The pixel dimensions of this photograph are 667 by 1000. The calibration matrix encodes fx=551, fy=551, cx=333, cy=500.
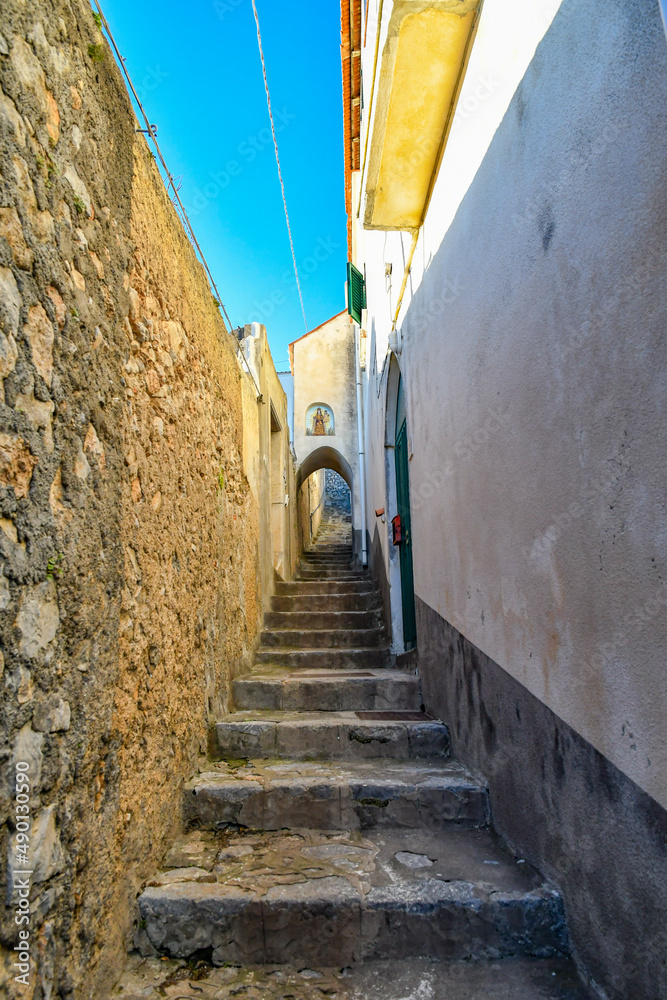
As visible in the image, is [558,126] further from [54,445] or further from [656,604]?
[54,445]

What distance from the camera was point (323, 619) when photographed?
507cm

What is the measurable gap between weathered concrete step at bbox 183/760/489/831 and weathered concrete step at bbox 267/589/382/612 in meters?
2.97

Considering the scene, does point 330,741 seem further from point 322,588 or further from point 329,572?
point 329,572

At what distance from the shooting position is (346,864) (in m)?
2.04

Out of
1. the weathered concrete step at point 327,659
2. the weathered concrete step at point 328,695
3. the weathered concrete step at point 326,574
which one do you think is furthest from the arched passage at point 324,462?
the weathered concrete step at point 328,695

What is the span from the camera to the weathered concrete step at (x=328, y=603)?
211 inches

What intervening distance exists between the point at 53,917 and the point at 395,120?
11.7ft

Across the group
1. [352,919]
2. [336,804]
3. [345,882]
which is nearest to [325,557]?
[336,804]

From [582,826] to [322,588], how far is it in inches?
178

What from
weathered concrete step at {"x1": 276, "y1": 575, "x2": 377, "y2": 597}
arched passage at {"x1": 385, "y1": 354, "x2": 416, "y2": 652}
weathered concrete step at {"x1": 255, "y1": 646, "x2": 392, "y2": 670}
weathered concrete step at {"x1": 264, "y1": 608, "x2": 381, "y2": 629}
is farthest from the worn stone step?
weathered concrete step at {"x1": 255, "y1": 646, "x2": 392, "y2": 670}

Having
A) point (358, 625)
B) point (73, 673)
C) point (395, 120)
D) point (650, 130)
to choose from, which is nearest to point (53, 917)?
point (73, 673)

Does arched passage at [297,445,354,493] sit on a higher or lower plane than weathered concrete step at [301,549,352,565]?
higher

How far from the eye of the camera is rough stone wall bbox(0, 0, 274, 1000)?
1.24 m

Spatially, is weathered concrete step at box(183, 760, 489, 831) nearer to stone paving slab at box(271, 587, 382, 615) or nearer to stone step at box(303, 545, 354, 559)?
stone paving slab at box(271, 587, 382, 615)
